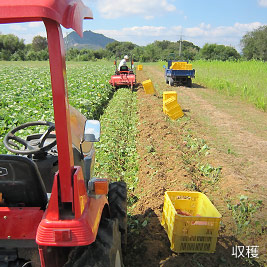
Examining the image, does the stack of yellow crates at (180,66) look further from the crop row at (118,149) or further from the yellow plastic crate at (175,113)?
the yellow plastic crate at (175,113)

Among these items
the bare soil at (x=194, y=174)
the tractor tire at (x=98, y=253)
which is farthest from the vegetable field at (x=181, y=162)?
the tractor tire at (x=98, y=253)

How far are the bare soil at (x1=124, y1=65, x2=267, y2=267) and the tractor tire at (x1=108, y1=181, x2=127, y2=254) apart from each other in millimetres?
552

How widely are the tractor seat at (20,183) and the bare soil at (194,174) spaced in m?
1.80

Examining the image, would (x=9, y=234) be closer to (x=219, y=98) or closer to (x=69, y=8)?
(x=69, y=8)

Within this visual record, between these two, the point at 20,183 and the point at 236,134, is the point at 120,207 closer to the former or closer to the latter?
the point at 20,183

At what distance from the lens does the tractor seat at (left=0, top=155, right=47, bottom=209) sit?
1.85 meters

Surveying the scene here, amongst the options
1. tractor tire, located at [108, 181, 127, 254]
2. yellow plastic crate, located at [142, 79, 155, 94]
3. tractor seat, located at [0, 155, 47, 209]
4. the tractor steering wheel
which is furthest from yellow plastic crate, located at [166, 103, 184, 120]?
tractor seat, located at [0, 155, 47, 209]

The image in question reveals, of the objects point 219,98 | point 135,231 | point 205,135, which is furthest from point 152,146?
point 219,98

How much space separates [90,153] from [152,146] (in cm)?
376

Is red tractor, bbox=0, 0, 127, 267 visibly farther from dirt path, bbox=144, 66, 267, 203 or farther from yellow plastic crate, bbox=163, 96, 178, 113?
yellow plastic crate, bbox=163, 96, 178, 113

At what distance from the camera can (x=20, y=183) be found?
1.94 meters

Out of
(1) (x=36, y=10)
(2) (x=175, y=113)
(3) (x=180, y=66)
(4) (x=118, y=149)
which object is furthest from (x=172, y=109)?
(3) (x=180, y=66)

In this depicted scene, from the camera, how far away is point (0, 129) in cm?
741

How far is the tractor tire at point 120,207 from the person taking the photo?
9.89 ft
